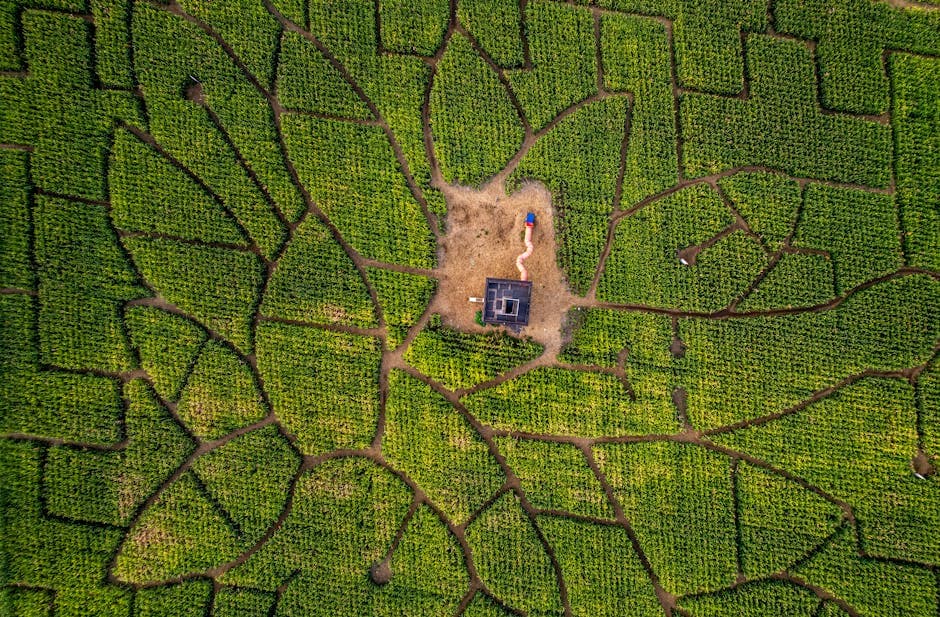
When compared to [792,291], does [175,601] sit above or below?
below

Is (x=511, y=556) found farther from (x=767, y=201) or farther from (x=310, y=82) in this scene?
(x=310, y=82)

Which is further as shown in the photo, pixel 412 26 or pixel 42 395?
pixel 412 26

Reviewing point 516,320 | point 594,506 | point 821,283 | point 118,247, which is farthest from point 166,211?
point 821,283

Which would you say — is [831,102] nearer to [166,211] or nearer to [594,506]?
[594,506]

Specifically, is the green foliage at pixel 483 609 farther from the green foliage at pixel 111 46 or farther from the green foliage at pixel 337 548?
the green foliage at pixel 111 46

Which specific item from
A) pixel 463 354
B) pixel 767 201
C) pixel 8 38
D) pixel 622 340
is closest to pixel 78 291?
pixel 8 38
